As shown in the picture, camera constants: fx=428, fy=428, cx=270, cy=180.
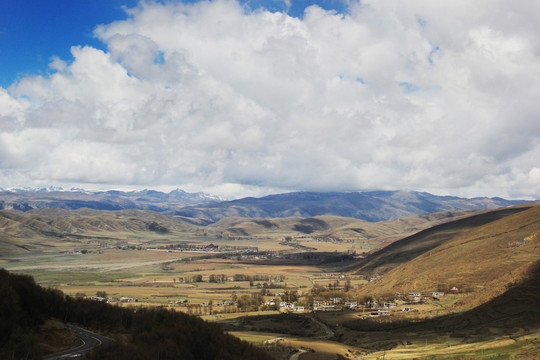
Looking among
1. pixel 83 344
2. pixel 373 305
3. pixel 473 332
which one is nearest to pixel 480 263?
pixel 373 305

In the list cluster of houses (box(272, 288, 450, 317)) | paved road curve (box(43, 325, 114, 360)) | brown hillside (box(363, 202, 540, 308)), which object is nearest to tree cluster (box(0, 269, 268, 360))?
paved road curve (box(43, 325, 114, 360))

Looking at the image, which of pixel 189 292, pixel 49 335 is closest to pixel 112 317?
pixel 49 335

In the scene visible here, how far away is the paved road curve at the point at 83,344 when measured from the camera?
1983 inches

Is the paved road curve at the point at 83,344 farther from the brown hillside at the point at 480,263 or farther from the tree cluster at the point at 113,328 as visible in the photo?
the brown hillside at the point at 480,263

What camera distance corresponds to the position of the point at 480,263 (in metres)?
146

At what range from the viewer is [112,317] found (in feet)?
236

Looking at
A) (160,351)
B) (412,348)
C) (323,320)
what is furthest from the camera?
(323,320)

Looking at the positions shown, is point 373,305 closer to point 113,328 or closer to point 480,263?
point 480,263

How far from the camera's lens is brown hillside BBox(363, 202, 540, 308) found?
119625mm

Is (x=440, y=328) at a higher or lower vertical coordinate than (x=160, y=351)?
lower

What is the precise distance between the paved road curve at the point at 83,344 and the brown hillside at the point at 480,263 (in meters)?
90.9

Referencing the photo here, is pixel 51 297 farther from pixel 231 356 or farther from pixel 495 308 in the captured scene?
pixel 495 308

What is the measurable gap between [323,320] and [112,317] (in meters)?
66.5

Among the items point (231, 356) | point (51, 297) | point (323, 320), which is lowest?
point (323, 320)
